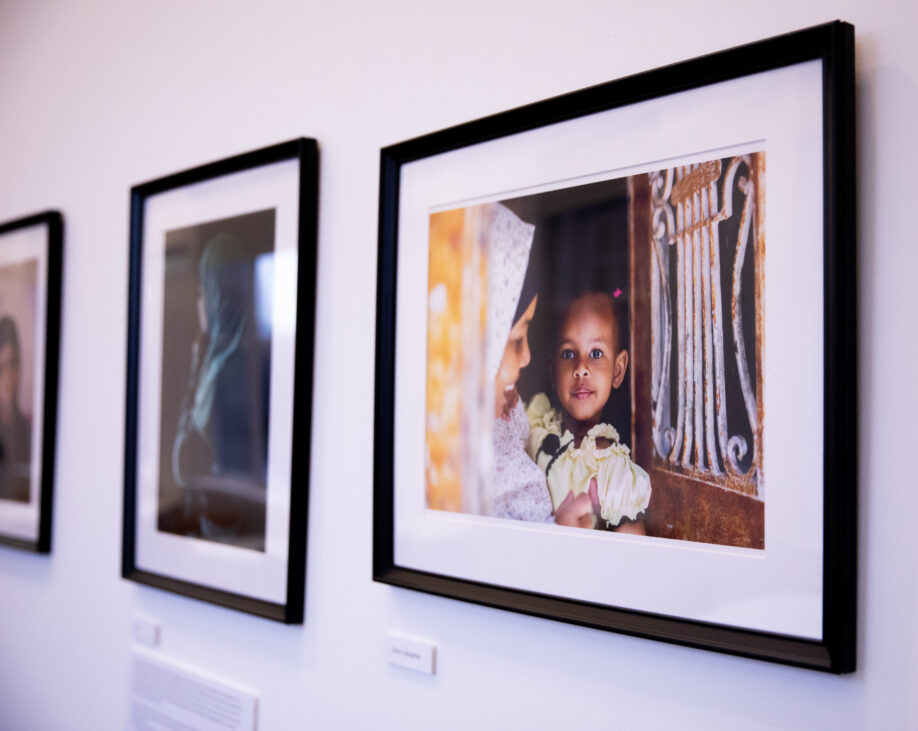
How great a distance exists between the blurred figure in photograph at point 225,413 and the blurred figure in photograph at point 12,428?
663 millimetres

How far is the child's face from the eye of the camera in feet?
3.17

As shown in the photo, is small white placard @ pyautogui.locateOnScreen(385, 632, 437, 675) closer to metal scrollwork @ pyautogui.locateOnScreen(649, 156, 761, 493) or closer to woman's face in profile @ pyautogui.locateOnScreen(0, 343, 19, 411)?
metal scrollwork @ pyautogui.locateOnScreen(649, 156, 761, 493)

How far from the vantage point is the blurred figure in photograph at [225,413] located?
140cm

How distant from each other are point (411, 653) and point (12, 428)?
1.43 meters

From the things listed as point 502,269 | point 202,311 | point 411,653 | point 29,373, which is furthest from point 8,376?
point 502,269

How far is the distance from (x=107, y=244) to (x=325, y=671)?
117 centimetres

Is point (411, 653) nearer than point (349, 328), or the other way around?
point (411, 653)

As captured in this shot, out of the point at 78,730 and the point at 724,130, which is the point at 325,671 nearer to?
the point at 78,730

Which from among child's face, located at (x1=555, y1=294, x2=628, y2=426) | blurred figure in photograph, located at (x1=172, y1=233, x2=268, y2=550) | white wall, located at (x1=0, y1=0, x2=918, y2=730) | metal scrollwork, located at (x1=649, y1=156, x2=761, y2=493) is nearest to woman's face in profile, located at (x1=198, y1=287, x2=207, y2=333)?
blurred figure in photograph, located at (x1=172, y1=233, x2=268, y2=550)

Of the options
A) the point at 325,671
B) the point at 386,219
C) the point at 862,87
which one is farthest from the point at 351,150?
the point at 325,671

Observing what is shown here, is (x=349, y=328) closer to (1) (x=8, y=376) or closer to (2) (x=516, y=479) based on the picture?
(2) (x=516, y=479)

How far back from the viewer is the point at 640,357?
0.94m

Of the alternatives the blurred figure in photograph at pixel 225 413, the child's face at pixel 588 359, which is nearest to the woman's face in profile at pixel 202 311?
the blurred figure in photograph at pixel 225 413

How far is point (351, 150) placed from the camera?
1.31 m
